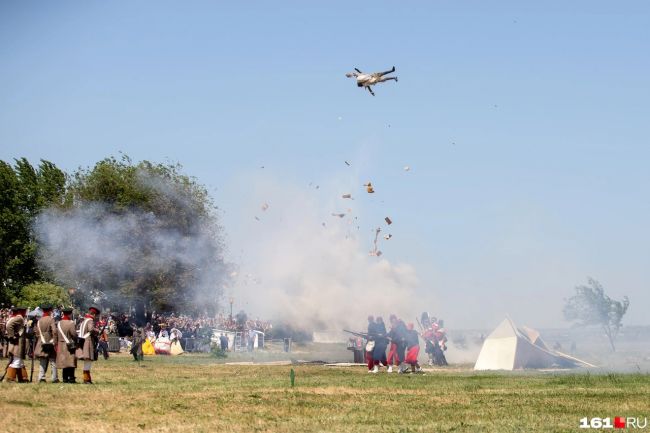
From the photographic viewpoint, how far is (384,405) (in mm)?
20109

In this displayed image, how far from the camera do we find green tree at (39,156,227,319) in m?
66.9

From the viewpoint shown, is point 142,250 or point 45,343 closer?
point 45,343

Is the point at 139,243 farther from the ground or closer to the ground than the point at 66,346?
farther from the ground

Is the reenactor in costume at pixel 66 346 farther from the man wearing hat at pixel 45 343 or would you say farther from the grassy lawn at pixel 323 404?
the grassy lawn at pixel 323 404

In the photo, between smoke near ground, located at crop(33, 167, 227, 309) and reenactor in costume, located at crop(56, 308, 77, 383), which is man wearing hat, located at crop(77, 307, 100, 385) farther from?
smoke near ground, located at crop(33, 167, 227, 309)

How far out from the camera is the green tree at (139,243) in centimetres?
6694

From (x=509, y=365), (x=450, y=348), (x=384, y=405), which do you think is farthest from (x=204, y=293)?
(x=384, y=405)

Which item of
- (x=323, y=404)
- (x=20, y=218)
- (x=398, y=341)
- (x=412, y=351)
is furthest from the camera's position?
(x=20, y=218)

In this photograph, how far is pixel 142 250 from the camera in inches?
2672

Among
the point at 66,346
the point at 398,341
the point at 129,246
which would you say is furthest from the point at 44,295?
the point at 66,346

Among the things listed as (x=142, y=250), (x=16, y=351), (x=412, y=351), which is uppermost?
(x=142, y=250)

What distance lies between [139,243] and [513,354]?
3496 cm

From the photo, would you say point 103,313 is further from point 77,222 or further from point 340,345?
point 340,345

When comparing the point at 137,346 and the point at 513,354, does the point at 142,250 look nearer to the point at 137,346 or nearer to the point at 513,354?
the point at 137,346
